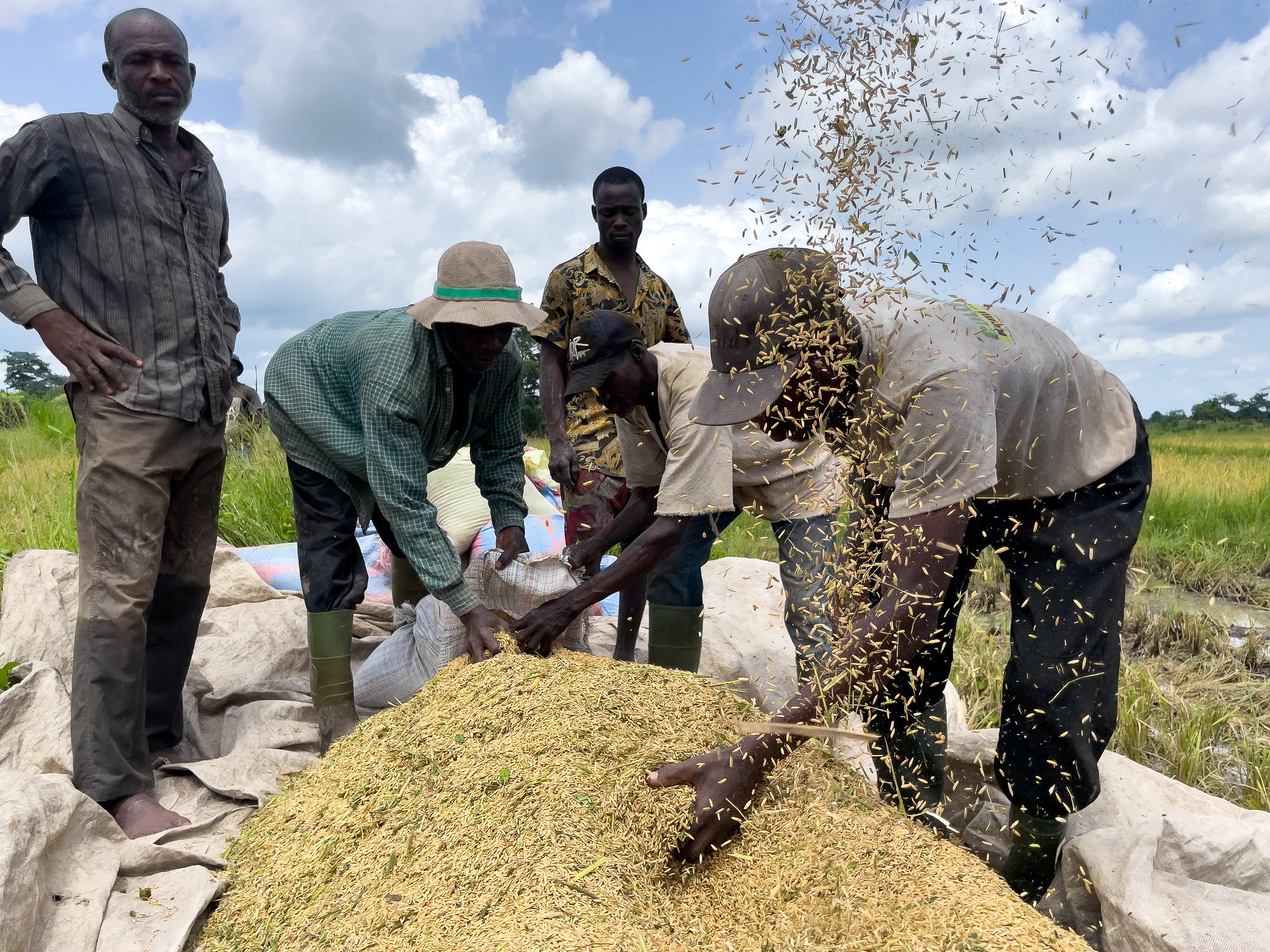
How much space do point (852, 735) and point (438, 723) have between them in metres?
1.03

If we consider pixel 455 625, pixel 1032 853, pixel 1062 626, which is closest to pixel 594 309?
pixel 455 625

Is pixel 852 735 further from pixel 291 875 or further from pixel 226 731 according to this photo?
pixel 226 731

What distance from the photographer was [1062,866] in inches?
95.9

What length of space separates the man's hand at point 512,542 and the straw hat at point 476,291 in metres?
0.79

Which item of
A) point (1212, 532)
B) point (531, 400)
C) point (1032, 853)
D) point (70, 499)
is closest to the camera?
Answer: point (1032, 853)

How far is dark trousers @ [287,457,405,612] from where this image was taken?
3.27m

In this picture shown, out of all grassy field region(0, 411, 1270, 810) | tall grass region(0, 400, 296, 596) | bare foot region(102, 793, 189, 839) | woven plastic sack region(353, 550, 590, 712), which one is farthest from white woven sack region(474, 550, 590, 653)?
tall grass region(0, 400, 296, 596)

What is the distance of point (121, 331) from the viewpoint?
111 inches

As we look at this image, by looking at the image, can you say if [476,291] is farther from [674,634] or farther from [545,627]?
[674,634]

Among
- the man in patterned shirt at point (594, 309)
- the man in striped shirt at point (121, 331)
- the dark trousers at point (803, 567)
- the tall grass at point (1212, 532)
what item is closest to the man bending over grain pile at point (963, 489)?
the dark trousers at point (803, 567)

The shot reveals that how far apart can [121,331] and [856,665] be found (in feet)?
7.72

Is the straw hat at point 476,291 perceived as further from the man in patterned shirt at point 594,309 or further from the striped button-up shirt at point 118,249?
the man in patterned shirt at point 594,309

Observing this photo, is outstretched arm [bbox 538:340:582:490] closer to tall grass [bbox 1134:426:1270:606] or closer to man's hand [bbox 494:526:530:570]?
man's hand [bbox 494:526:530:570]

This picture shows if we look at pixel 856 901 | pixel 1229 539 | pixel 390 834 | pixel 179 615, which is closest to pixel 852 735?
pixel 856 901
